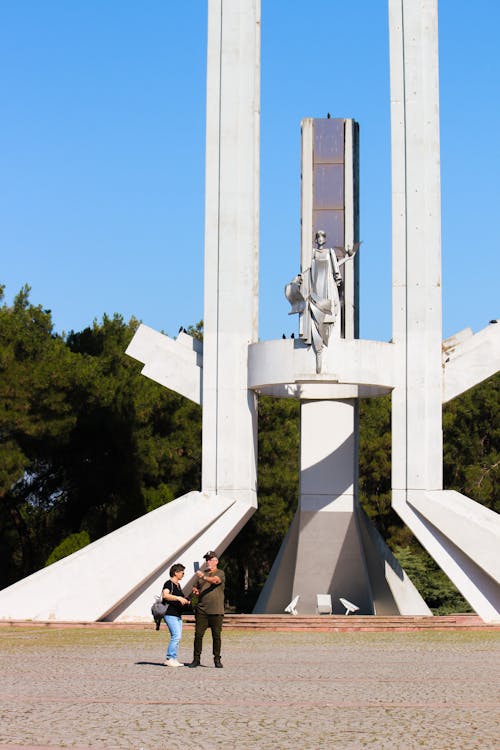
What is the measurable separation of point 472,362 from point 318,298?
9.48 feet

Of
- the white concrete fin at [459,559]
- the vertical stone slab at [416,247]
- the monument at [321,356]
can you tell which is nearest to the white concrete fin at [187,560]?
the monument at [321,356]

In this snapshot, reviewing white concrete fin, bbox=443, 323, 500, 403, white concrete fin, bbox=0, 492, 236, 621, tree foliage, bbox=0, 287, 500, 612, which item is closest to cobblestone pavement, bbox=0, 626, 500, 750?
white concrete fin, bbox=0, 492, 236, 621

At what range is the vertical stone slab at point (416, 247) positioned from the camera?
22172 mm

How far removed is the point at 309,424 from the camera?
965 inches

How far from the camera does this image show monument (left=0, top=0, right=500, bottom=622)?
2172cm

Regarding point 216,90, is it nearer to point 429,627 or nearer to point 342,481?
point 342,481

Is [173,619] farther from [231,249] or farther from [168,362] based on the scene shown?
[231,249]

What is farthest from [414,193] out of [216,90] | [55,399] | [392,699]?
[392,699]

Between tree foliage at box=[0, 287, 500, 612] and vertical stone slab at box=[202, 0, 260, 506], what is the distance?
636 cm

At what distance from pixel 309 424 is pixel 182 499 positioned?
12.1ft

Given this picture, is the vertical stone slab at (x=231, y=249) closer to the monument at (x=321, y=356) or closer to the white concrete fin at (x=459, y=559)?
the monument at (x=321, y=356)

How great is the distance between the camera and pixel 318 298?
21.9 m

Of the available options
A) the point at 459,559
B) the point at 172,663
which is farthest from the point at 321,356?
the point at 172,663

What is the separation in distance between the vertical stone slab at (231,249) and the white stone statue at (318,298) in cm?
102
